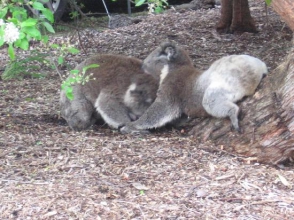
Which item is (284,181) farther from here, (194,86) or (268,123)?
(194,86)

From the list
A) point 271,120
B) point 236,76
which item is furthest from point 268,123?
point 236,76

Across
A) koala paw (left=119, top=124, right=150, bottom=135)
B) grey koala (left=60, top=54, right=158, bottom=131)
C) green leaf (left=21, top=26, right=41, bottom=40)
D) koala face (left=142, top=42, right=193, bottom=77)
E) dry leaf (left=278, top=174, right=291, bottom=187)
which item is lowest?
koala paw (left=119, top=124, right=150, bottom=135)

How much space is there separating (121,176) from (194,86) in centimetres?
189

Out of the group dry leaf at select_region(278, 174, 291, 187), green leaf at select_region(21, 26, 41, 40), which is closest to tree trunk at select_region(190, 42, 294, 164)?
dry leaf at select_region(278, 174, 291, 187)

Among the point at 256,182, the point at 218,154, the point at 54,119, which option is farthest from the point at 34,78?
the point at 256,182

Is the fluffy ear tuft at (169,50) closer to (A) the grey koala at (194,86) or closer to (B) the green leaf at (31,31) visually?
(A) the grey koala at (194,86)

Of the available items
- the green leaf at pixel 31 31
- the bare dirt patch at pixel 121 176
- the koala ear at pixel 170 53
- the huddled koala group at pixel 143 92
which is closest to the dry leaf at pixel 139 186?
the bare dirt patch at pixel 121 176

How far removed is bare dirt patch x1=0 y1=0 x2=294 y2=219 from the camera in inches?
172

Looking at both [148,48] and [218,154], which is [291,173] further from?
[148,48]

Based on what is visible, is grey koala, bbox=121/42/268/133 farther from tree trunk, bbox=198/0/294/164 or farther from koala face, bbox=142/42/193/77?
tree trunk, bbox=198/0/294/164

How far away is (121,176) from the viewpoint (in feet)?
16.4

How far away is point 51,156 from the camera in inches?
217

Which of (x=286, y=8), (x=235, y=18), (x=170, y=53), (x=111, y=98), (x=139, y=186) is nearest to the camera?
(x=139, y=186)

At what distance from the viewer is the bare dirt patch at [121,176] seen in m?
4.38
